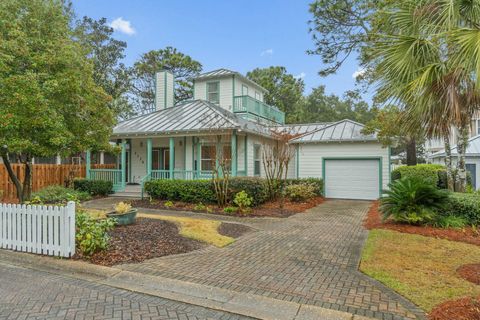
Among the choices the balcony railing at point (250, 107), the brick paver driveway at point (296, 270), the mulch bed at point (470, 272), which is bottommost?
the brick paver driveway at point (296, 270)

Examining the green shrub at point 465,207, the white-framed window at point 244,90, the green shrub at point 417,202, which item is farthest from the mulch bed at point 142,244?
the white-framed window at point 244,90

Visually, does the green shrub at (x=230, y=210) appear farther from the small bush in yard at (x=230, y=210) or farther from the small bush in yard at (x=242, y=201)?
the small bush in yard at (x=242, y=201)

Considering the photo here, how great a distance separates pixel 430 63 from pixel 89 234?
8.11 meters

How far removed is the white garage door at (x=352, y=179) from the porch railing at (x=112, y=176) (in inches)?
453

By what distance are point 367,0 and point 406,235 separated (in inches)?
564

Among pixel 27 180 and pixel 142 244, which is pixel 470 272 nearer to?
pixel 142 244

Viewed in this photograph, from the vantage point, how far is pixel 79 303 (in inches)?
162

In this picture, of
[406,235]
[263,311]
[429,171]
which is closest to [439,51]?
[406,235]

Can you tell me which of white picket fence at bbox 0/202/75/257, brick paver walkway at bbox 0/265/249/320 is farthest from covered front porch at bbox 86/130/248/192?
brick paver walkway at bbox 0/265/249/320

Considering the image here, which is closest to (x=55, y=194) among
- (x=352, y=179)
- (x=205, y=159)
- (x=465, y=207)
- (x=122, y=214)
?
(x=205, y=159)

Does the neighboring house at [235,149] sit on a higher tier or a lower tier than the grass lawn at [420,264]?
higher

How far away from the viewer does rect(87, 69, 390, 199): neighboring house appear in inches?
602

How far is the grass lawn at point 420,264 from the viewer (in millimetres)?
4254

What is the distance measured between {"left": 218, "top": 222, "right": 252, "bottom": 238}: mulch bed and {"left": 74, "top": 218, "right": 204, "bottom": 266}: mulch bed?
1.18 metres
